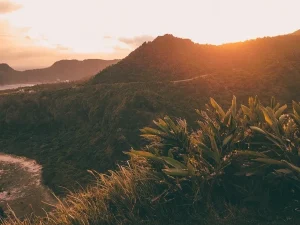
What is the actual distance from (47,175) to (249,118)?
71.2 ft

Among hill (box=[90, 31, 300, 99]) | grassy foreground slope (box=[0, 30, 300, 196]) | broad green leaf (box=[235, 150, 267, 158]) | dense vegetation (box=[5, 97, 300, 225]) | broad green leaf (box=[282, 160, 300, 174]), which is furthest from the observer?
hill (box=[90, 31, 300, 99])

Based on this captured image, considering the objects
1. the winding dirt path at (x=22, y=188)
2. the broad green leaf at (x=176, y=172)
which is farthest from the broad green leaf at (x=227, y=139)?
the winding dirt path at (x=22, y=188)

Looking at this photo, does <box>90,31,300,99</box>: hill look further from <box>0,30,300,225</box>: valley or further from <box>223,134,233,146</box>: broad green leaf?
<box>223,134,233,146</box>: broad green leaf

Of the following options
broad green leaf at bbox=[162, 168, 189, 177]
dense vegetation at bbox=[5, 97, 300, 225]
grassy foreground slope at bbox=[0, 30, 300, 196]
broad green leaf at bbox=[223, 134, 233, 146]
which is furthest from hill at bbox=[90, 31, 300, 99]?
broad green leaf at bbox=[162, 168, 189, 177]

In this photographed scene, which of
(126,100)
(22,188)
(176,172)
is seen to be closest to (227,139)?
(176,172)

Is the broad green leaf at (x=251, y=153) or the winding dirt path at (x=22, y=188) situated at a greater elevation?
the broad green leaf at (x=251, y=153)

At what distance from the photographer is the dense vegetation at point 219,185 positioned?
4996 mm

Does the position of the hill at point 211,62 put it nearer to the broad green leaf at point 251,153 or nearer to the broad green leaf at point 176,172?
the broad green leaf at point 251,153

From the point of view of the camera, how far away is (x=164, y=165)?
18.5 ft

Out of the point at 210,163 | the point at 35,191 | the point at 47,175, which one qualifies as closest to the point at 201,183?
the point at 210,163

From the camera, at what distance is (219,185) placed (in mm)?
5453

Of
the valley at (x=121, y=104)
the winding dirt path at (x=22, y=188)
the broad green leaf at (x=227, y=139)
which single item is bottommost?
the winding dirt path at (x=22, y=188)

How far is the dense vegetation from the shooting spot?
197 inches

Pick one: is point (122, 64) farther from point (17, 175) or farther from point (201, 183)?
point (201, 183)
